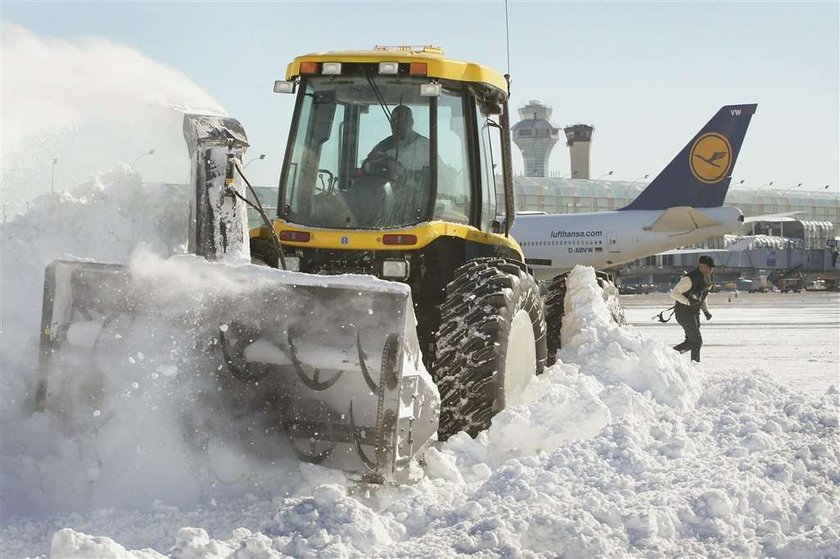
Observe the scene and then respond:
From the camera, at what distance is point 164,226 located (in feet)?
20.0

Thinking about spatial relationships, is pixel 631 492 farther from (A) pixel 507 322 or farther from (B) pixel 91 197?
(B) pixel 91 197

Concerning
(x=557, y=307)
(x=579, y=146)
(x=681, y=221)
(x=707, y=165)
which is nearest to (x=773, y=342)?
(x=557, y=307)

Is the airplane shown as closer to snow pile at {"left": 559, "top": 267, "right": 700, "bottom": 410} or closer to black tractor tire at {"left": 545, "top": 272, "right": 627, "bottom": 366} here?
black tractor tire at {"left": 545, "top": 272, "right": 627, "bottom": 366}

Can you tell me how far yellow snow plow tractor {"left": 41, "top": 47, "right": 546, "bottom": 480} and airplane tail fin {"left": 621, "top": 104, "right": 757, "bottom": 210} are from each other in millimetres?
28928

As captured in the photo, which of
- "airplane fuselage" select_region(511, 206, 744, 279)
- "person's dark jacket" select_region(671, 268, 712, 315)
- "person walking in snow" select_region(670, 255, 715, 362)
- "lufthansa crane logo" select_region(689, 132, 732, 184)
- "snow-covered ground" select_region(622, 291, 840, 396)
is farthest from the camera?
"lufthansa crane logo" select_region(689, 132, 732, 184)

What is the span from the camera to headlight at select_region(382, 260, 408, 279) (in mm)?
6211

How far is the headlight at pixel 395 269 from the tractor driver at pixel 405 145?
563mm

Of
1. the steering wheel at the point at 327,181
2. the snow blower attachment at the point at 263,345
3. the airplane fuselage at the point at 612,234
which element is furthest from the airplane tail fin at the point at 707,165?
the snow blower attachment at the point at 263,345

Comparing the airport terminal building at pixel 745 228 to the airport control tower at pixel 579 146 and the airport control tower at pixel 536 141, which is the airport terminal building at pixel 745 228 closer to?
the airport control tower at pixel 579 146

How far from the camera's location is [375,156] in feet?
21.3

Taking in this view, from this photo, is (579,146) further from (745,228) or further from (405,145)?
(405,145)

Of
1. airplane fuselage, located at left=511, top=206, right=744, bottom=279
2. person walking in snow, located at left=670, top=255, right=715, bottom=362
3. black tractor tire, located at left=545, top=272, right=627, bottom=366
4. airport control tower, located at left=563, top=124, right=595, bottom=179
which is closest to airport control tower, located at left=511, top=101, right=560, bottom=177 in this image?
airport control tower, located at left=563, top=124, right=595, bottom=179

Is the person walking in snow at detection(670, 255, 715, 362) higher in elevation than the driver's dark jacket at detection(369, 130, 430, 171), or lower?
lower

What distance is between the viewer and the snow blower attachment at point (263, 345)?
484cm
